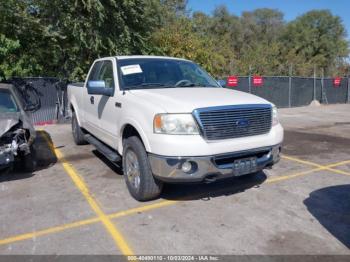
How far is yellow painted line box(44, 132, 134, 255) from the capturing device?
3736mm

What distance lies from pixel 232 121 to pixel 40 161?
4467 millimetres

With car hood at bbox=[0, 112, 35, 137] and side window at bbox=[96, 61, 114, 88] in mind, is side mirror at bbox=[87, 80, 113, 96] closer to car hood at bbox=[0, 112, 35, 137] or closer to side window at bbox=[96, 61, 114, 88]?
side window at bbox=[96, 61, 114, 88]

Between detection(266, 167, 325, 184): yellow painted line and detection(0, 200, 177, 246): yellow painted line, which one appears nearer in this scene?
detection(0, 200, 177, 246): yellow painted line

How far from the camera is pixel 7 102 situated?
667cm

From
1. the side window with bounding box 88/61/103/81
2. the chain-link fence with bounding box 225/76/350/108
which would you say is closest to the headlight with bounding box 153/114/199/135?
the side window with bounding box 88/61/103/81

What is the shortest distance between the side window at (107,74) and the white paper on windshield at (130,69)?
0.30 m

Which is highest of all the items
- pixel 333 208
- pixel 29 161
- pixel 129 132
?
pixel 129 132

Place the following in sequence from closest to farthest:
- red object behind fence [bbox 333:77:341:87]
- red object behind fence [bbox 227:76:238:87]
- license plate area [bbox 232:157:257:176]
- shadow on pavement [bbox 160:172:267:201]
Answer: license plate area [bbox 232:157:257:176]
shadow on pavement [bbox 160:172:267:201]
red object behind fence [bbox 227:76:238:87]
red object behind fence [bbox 333:77:341:87]

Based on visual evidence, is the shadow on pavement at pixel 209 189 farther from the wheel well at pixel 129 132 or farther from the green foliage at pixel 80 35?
the green foliage at pixel 80 35

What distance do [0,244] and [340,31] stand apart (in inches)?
2262

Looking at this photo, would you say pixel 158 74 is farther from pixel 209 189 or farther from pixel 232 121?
pixel 209 189

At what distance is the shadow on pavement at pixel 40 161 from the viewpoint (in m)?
6.21

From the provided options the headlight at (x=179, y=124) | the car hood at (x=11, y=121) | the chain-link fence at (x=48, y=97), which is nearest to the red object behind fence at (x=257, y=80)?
the chain-link fence at (x=48, y=97)

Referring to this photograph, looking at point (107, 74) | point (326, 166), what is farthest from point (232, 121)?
point (326, 166)
